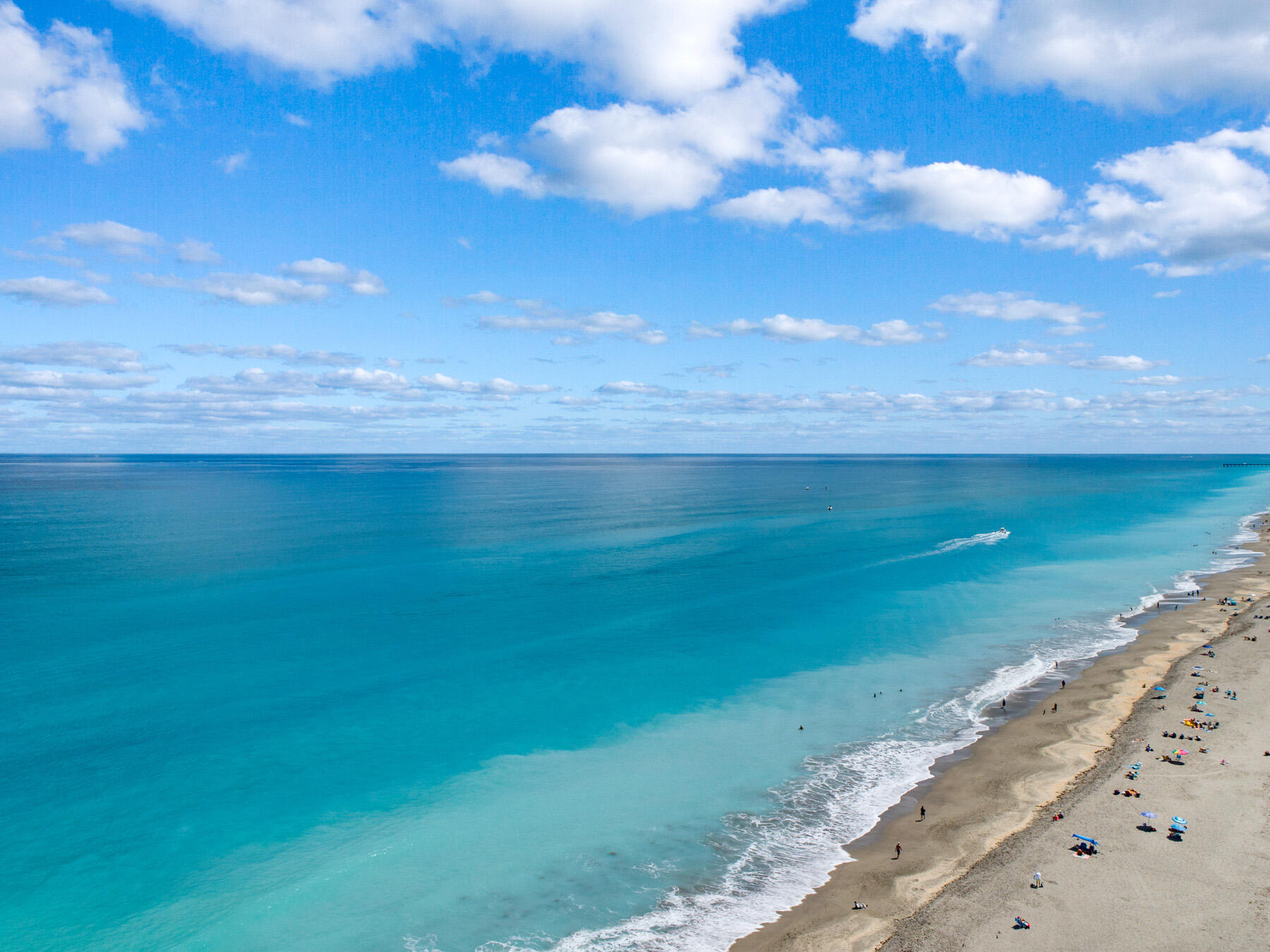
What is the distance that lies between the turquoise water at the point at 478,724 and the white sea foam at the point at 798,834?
0.47ft

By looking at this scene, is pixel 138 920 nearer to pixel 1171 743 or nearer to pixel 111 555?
pixel 1171 743

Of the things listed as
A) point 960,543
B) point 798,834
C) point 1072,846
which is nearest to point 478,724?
point 798,834

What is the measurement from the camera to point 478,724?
40938 mm

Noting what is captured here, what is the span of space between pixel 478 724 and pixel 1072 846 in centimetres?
3018

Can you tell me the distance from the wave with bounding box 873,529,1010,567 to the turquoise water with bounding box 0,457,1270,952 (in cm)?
156

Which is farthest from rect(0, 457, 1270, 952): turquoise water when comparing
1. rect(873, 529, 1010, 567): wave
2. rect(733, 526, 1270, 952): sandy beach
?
rect(733, 526, 1270, 952): sandy beach

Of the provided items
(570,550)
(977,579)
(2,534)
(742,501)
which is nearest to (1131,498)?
(742,501)

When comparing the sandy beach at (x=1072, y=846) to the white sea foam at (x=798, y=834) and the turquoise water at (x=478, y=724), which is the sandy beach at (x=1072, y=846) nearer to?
the white sea foam at (x=798, y=834)

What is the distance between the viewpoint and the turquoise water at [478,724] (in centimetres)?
2558

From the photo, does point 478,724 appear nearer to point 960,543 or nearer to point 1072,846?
point 1072,846

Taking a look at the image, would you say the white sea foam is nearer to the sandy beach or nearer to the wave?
the sandy beach

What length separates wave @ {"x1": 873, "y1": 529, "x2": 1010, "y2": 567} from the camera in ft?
306

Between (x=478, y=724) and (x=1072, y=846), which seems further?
(x=478, y=724)

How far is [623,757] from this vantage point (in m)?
36.7
